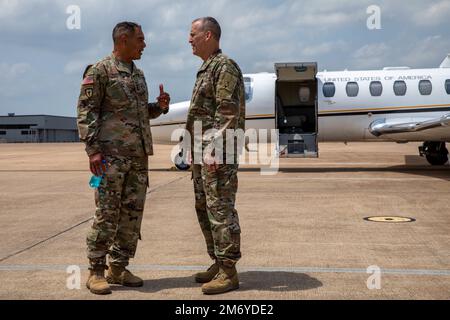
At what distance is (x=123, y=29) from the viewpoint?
16.9ft

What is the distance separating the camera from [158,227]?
8102mm

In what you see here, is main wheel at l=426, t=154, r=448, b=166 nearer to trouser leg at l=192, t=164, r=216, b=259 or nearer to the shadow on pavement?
the shadow on pavement

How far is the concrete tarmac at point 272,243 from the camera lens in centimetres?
500

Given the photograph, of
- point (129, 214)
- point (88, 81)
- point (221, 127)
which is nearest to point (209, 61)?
point (221, 127)

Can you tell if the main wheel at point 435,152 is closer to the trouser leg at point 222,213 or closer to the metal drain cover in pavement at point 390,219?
the metal drain cover in pavement at point 390,219

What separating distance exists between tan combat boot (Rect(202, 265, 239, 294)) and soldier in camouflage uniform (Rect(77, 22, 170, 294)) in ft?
2.24

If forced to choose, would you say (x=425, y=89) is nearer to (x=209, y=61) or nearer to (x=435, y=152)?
(x=435, y=152)

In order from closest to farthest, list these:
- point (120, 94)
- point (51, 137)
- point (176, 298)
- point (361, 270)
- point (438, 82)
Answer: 1. point (176, 298)
2. point (120, 94)
3. point (361, 270)
4. point (438, 82)
5. point (51, 137)

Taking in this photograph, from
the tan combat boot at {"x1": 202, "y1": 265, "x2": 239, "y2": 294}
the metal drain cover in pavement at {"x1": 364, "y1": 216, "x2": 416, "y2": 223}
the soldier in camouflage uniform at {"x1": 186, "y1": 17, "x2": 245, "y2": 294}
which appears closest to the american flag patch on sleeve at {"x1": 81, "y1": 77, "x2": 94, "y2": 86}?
the soldier in camouflage uniform at {"x1": 186, "y1": 17, "x2": 245, "y2": 294}

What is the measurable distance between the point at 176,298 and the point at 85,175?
A: 43.0ft

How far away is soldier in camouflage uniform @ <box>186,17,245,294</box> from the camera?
16.0 feet

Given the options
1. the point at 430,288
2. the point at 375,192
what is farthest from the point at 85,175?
the point at 430,288
